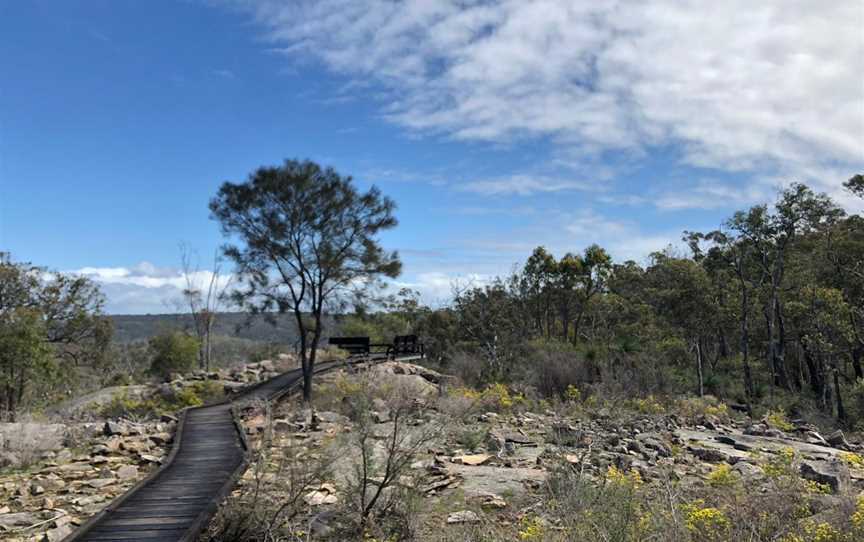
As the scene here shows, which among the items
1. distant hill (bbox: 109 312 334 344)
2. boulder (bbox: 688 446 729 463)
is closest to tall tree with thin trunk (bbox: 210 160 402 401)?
distant hill (bbox: 109 312 334 344)

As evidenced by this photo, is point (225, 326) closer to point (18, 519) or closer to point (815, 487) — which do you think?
point (18, 519)

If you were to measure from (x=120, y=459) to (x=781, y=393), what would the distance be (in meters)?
23.7

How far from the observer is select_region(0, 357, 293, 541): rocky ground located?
7.84 m

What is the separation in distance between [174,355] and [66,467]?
737 inches

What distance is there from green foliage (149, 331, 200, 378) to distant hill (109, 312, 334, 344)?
2.10 m

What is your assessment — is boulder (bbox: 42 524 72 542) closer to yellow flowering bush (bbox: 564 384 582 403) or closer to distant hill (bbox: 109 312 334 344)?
distant hill (bbox: 109 312 334 344)

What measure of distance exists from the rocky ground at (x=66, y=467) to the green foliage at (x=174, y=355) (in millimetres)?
11989

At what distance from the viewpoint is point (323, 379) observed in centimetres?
2205

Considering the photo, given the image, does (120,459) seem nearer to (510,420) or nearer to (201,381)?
(510,420)

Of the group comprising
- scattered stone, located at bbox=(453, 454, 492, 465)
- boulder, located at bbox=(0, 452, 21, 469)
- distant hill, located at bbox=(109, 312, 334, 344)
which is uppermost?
distant hill, located at bbox=(109, 312, 334, 344)

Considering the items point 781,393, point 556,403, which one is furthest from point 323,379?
point 781,393

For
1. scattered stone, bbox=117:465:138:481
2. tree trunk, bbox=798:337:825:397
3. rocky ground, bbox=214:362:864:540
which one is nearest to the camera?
rocky ground, bbox=214:362:864:540

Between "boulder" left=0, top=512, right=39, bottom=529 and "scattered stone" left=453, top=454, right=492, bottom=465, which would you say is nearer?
"boulder" left=0, top=512, right=39, bottom=529

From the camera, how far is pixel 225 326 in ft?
139
